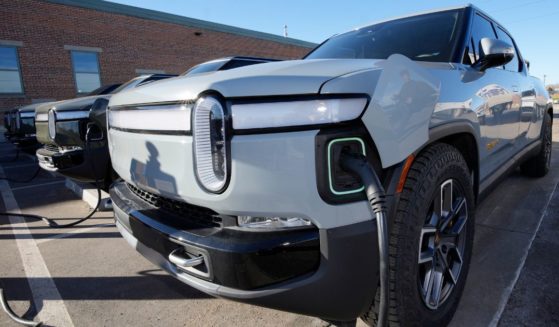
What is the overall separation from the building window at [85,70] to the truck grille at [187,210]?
53.0 feet

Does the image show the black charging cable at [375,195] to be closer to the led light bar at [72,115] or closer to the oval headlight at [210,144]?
the oval headlight at [210,144]

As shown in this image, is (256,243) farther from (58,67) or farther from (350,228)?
(58,67)

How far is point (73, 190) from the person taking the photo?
4.92 metres

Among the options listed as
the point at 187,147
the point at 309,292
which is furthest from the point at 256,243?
the point at 187,147

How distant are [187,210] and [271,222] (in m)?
0.46

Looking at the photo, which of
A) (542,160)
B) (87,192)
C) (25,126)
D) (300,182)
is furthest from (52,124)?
(542,160)

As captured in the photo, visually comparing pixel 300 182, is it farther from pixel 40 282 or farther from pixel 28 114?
pixel 28 114

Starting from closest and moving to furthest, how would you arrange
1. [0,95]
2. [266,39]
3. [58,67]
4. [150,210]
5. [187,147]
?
[187,147] < [150,210] < [0,95] < [58,67] < [266,39]

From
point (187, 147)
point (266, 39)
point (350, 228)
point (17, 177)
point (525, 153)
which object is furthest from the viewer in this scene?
point (266, 39)

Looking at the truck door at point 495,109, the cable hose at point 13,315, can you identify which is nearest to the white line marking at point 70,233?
the cable hose at point 13,315

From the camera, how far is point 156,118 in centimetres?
150

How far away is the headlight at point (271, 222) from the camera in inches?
47.9

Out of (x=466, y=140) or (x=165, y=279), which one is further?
(x=165, y=279)

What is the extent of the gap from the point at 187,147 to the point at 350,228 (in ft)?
2.22
